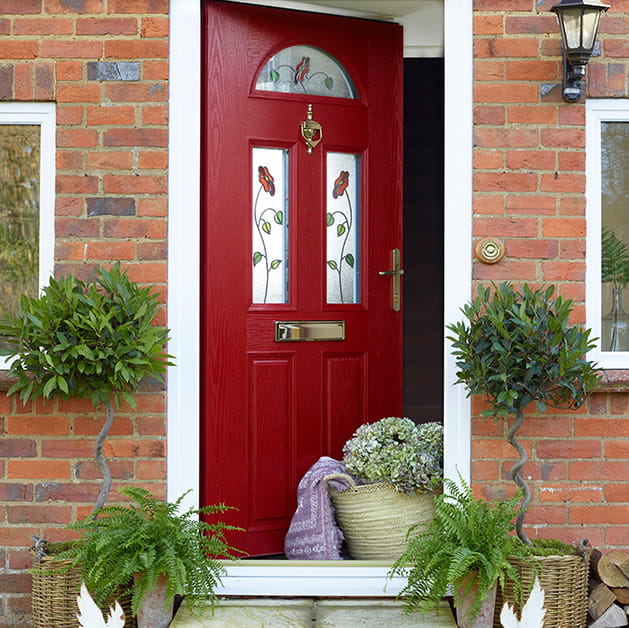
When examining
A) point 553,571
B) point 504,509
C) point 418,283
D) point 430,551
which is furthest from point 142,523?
point 418,283

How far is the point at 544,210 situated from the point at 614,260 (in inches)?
14.4

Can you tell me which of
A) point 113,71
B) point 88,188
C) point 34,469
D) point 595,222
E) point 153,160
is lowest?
point 34,469

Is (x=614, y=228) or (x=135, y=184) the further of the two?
(x=614, y=228)

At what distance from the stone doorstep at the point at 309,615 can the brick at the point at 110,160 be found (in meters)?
1.51

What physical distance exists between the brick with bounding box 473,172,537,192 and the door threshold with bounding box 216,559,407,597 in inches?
59.4

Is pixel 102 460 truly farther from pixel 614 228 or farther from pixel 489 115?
pixel 614 228

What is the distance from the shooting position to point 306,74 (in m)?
3.76

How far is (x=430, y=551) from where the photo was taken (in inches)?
115

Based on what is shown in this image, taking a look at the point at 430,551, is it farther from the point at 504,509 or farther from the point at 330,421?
the point at 330,421

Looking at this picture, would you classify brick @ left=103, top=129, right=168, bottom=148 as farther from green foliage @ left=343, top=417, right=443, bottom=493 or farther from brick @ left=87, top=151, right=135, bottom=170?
green foliage @ left=343, top=417, right=443, bottom=493

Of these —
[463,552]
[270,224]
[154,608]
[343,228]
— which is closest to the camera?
[463,552]

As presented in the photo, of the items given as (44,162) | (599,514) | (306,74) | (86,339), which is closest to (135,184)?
(44,162)

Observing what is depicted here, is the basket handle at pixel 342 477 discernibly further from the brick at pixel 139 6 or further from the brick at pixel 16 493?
the brick at pixel 139 6

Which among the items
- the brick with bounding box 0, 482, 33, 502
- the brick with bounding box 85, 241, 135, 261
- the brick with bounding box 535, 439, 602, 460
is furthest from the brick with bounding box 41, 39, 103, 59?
the brick with bounding box 535, 439, 602, 460
